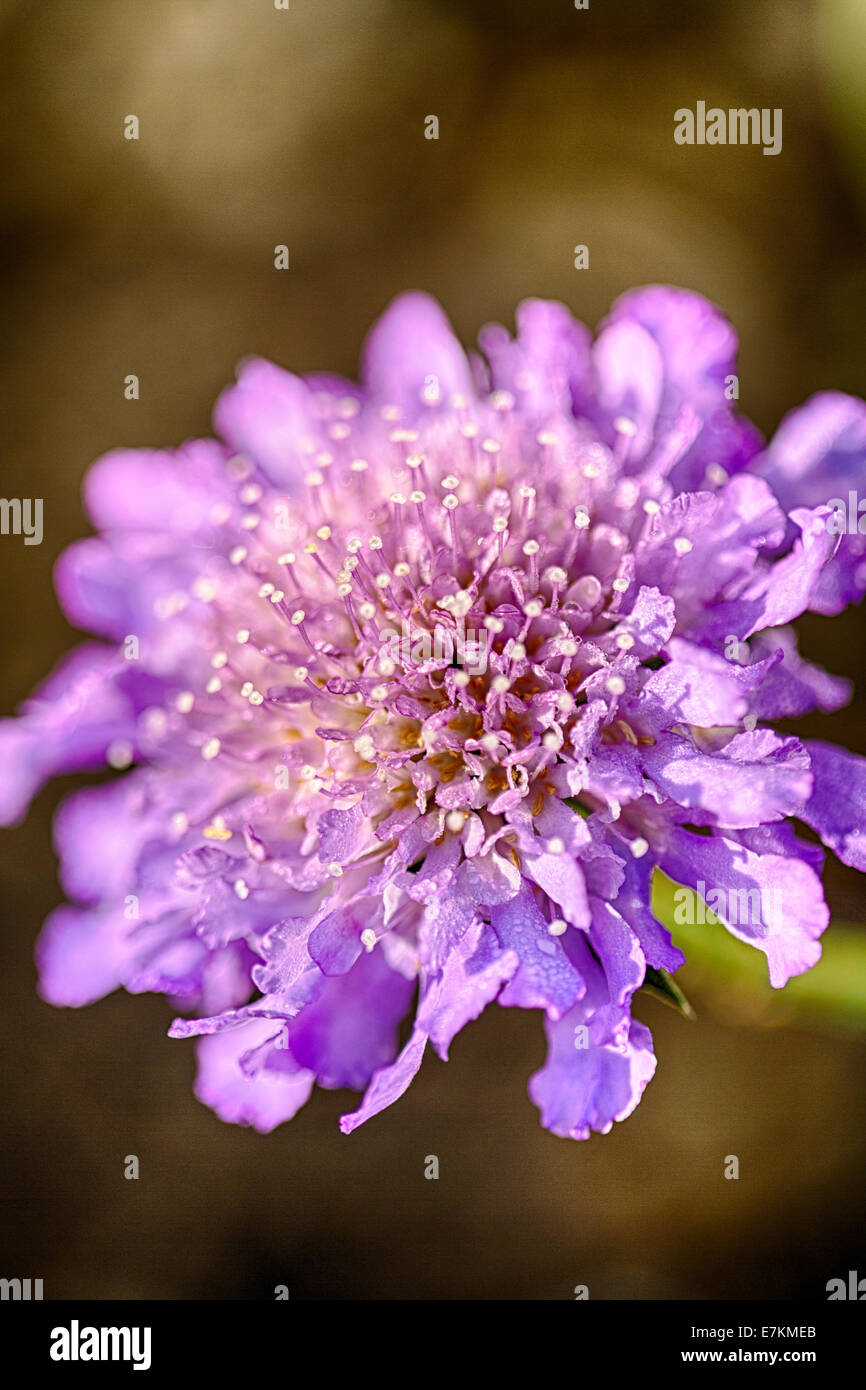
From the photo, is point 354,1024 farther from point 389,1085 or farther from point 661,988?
point 661,988

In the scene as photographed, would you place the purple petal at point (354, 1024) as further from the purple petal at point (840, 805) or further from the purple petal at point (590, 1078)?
the purple petal at point (840, 805)

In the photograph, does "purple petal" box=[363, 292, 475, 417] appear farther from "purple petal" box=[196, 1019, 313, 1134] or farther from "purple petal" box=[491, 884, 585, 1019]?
"purple petal" box=[196, 1019, 313, 1134]

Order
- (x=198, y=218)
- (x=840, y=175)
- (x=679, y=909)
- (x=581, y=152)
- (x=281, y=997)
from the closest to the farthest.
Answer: (x=281, y=997), (x=679, y=909), (x=840, y=175), (x=581, y=152), (x=198, y=218)

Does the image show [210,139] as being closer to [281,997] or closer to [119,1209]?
[281,997]

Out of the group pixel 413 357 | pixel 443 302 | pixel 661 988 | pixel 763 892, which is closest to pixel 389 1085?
pixel 661 988

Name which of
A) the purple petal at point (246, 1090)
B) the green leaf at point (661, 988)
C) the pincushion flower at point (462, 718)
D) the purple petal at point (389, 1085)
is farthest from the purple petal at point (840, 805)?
the purple petal at point (246, 1090)
